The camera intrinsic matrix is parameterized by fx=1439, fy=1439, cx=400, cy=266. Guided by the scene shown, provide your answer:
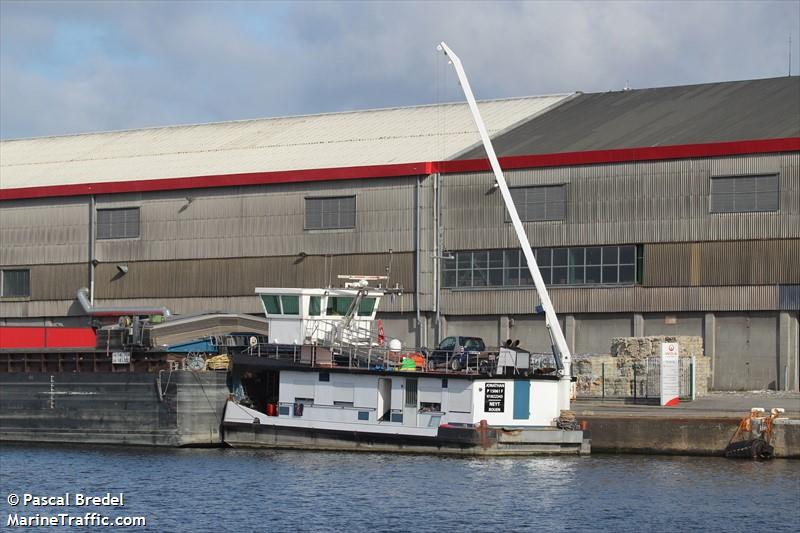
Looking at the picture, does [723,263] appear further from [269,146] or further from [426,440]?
[269,146]

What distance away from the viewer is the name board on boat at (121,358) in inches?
2389

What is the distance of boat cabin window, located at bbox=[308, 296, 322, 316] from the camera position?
58.6 m

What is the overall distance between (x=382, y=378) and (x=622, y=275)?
17373mm

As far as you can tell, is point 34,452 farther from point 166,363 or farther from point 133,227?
point 133,227

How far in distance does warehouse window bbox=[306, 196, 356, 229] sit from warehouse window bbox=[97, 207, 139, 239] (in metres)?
11.2

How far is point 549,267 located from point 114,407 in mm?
22495

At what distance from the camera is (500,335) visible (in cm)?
7144

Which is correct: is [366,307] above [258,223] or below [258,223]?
below

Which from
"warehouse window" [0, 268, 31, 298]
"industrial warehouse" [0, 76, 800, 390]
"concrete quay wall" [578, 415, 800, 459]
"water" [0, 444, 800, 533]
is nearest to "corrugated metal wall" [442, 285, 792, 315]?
"industrial warehouse" [0, 76, 800, 390]

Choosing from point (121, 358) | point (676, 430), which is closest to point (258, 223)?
point (121, 358)

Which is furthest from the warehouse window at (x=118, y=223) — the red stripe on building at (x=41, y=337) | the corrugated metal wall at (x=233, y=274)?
the red stripe on building at (x=41, y=337)

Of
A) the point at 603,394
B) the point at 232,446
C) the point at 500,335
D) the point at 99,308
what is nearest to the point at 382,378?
the point at 232,446

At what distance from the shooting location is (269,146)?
83938 millimetres

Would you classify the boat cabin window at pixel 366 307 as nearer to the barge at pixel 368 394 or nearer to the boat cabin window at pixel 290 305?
the barge at pixel 368 394
